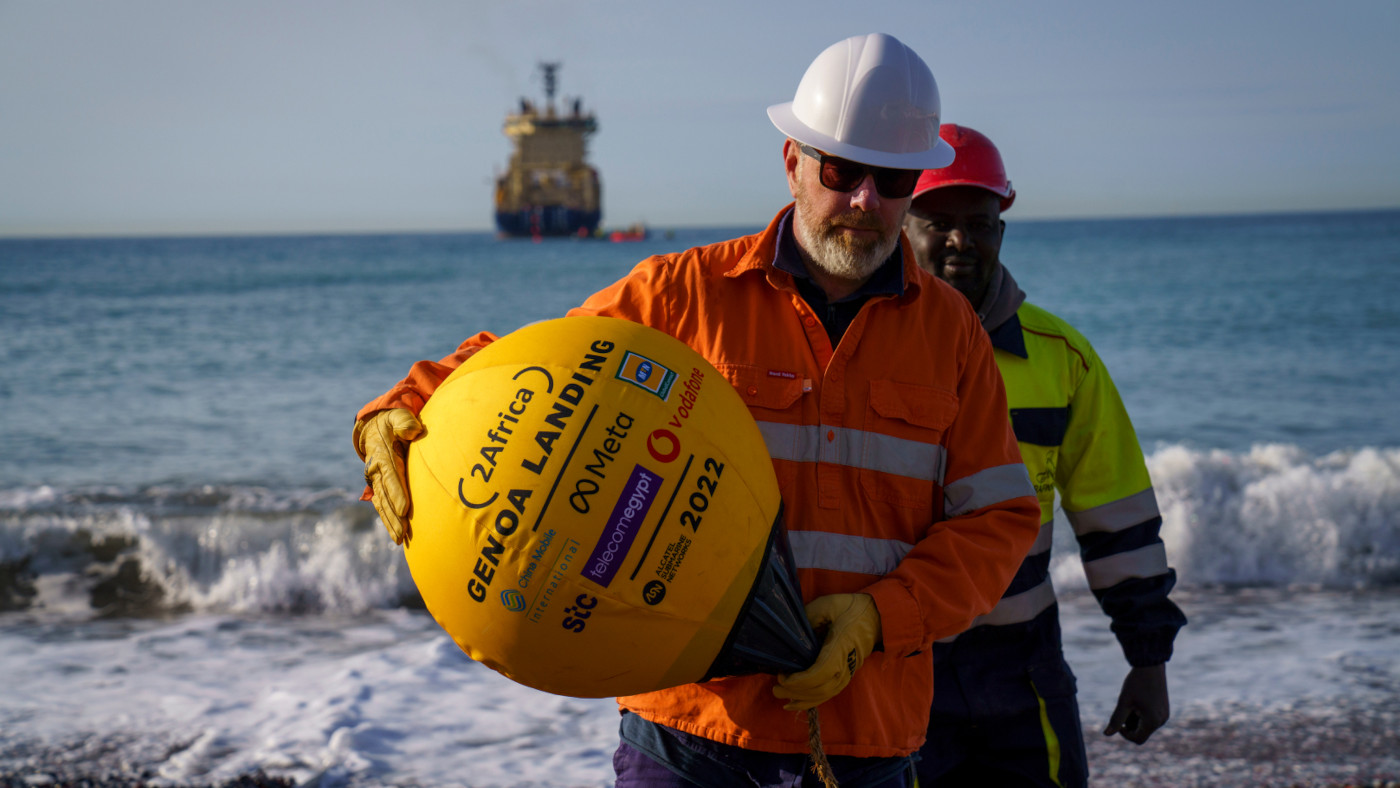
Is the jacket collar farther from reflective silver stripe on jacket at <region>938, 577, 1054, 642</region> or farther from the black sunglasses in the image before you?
the black sunglasses

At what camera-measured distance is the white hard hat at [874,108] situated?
1848mm

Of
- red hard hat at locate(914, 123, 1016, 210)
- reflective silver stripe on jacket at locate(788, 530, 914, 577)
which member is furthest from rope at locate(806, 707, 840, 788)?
red hard hat at locate(914, 123, 1016, 210)

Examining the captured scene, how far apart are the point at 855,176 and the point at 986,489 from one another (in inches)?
23.8

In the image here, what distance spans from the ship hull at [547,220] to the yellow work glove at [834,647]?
75179 mm

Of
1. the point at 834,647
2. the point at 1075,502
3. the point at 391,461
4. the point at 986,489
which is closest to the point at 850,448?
the point at 986,489

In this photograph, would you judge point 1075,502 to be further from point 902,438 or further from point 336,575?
point 336,575

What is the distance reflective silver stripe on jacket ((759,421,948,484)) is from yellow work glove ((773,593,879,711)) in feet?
0.78

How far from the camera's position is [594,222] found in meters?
77.2

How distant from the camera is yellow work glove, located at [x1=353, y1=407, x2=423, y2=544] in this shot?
1598mm

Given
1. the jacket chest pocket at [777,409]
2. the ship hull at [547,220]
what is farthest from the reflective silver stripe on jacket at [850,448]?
the ship hull at [547,220]

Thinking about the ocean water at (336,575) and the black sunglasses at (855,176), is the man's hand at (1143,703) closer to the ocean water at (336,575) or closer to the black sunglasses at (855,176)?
the black sunglasses at (855,176)

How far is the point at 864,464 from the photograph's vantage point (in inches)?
71.7

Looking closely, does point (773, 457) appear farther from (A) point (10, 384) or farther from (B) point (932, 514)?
(A) point (10, 384)

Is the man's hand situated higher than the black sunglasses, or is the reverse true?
the black sunglasses
